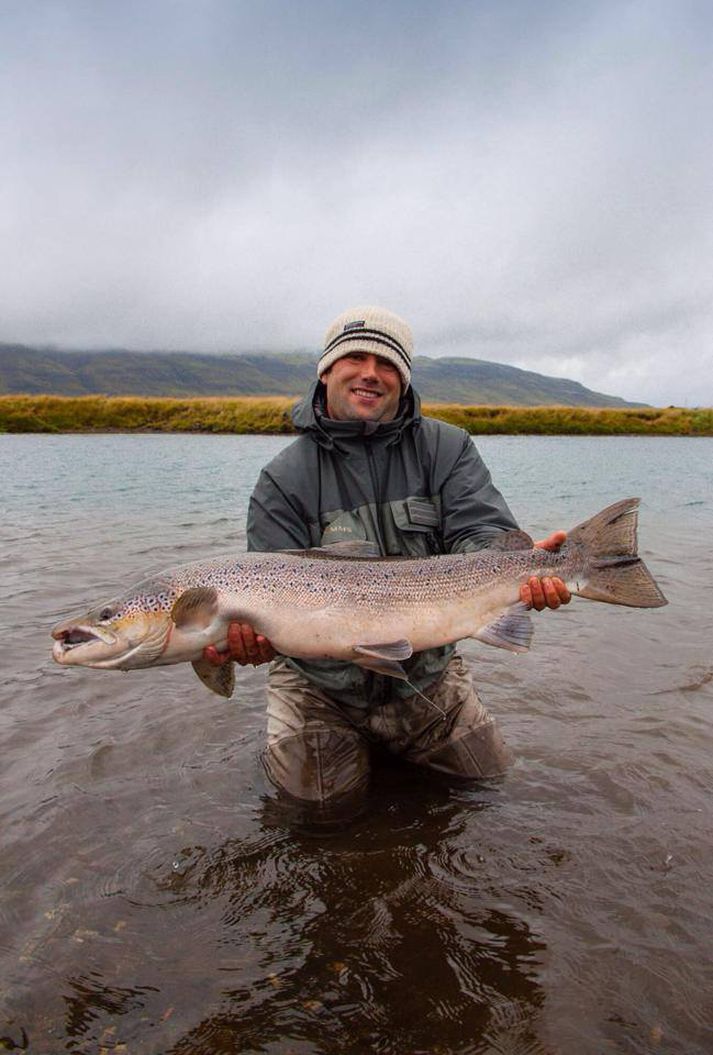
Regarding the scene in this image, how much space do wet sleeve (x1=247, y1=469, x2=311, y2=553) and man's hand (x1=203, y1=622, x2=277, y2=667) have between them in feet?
2.03

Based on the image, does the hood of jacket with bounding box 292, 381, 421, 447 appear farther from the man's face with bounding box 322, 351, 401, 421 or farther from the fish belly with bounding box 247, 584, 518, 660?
the fish belly with bounding box 247, 584, 518, 660

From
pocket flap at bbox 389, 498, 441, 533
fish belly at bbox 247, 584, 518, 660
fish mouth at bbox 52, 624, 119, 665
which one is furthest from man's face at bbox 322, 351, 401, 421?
fish mouth at bbox 52, 624, 119, 665

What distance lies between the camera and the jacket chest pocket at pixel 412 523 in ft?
15.0

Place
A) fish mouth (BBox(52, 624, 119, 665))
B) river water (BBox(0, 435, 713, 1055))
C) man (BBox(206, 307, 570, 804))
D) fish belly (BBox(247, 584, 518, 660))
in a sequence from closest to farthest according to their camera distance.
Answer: river water (BBox(0, 435, 713, 1055)), fish mouth (BBox(52, 624, 119, 665)), fish belly (BBox(247, 584, 518, 660)), man (BBox(206, 307, 570, 804))

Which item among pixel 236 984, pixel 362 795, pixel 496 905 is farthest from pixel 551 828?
pixel 236 984

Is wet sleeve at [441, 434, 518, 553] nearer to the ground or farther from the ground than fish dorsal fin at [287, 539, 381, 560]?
farther from the ground

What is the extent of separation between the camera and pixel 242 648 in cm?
413

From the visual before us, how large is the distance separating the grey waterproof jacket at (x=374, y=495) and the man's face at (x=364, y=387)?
11 centimetres

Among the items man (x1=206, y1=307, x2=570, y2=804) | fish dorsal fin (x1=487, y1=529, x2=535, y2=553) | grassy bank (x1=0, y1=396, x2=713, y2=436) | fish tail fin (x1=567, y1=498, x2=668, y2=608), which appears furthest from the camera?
grassy bank (x1=0, y1=396, x2=713, y2=436)

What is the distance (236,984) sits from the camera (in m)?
2.93

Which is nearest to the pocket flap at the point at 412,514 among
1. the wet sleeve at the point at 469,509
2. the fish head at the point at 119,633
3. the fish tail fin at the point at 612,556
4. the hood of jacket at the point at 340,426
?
the wet sleeve at the point at 469,509

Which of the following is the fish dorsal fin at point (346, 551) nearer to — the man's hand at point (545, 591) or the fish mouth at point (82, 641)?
the man's hand at point (545, 591)

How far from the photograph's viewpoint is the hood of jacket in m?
4.61

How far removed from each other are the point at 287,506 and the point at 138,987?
260cm
